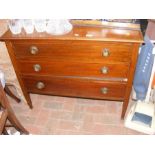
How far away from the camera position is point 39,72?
1841mm

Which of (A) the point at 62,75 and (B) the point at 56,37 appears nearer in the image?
(B) the point at 56,37

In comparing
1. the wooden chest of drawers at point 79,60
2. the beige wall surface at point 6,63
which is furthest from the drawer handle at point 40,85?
the beige wall surface at point 6,63

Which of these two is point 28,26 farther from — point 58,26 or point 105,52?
point 105,52

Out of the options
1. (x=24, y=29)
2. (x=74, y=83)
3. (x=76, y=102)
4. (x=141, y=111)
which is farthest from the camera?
(x=76, y=102)

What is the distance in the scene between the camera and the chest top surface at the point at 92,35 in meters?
1.46

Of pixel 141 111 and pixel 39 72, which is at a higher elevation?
pixel 39 72

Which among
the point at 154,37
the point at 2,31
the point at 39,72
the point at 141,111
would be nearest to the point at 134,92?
the point at 141,111

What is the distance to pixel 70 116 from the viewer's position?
216 cm

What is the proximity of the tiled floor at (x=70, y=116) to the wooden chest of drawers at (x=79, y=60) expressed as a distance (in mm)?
293

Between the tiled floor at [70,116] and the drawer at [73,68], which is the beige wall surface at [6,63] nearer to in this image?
the drawer at [73,68]

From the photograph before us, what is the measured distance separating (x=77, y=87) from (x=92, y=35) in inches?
22.6

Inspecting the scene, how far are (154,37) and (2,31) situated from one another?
54.1 inches
